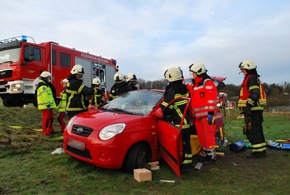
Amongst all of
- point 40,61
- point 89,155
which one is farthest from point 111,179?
point 40,61

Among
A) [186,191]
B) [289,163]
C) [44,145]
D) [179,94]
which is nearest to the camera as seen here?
[186,191]

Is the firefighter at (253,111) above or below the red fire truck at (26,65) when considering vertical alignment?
below

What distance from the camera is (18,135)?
23.6 ft

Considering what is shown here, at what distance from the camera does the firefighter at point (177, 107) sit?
5.00 meters

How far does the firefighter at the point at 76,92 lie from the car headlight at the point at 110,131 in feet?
7.82

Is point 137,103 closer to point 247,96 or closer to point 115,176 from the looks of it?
point 115,176

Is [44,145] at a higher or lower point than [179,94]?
lower

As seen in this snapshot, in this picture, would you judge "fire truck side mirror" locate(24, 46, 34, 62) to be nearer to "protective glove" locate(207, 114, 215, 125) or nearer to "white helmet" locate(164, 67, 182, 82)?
"white helmet" locate(164, 67, 182, 82)

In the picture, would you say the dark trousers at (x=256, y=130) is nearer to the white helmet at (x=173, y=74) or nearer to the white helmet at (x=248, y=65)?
the white helmet at (x=248, y=65)

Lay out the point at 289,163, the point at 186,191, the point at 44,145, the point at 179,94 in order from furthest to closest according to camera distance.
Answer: the point at 44,145 < the point at 289,163 < the point at 179,94 < the point at 186,191

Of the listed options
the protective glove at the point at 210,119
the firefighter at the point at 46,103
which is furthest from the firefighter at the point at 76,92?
the protective glove at the point at 210,119

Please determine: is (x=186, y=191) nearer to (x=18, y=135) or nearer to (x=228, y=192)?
(x=228, y=192)

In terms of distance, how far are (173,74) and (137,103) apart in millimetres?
964

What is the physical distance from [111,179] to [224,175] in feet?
6.39
